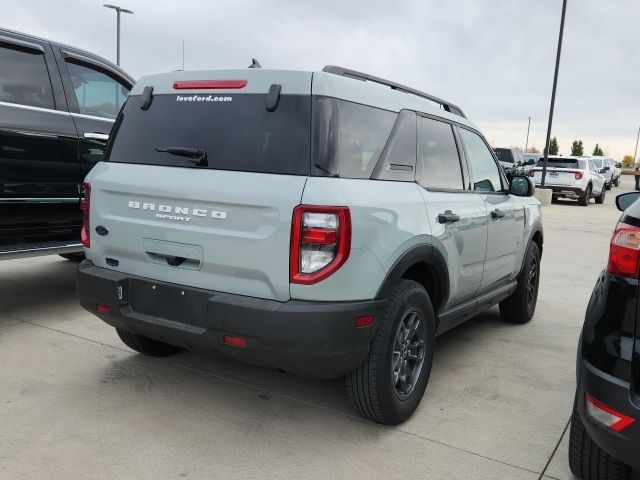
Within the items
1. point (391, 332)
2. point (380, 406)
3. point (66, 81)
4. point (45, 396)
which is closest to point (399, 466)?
point (380, 406)

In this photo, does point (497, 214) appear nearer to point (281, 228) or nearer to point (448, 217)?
point (448, 217)

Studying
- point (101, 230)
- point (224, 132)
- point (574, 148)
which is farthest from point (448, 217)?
point (574, 148)

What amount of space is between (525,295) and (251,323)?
335 cm

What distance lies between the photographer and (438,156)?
12.1 ft

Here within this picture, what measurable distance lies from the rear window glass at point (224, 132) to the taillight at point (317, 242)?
0.24 metres

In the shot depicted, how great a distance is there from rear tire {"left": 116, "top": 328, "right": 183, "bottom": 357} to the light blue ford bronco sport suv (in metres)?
0.65

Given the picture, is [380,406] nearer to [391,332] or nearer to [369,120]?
[391,332]

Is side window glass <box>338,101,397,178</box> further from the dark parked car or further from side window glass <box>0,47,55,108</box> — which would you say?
side window glass <box>0,47,55,108</box>

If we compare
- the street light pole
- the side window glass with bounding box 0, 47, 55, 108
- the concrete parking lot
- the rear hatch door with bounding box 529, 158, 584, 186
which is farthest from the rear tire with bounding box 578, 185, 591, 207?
the side window glass with bounding box 0, 47, 55, 108

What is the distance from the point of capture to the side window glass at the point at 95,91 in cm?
506

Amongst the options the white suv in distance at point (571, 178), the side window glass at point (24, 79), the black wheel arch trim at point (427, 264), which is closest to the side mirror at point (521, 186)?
the black wheel arch trim at point (427, 264)

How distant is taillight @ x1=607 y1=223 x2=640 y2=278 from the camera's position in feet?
7.12

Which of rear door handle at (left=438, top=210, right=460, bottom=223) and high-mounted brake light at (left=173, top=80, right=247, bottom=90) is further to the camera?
rear door handle at (left=438, top=210, right=460, bottom=223)

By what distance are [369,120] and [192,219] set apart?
41.7 inches
